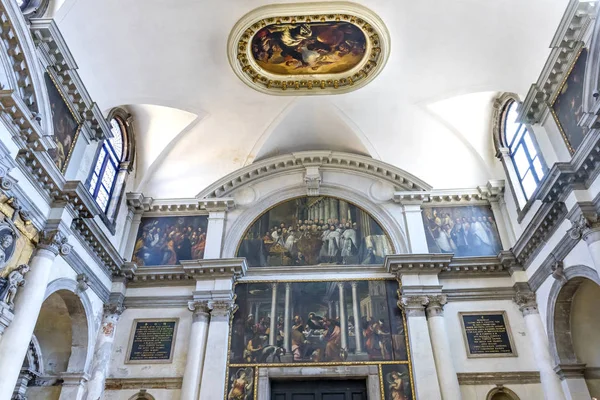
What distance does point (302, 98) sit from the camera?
52.1 feet

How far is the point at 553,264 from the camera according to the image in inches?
479

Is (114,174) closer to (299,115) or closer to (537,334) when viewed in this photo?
(299,115)

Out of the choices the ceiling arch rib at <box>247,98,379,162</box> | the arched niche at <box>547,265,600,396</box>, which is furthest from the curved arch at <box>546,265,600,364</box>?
the ceiling arch rib at <box>247,98,379,162</box>

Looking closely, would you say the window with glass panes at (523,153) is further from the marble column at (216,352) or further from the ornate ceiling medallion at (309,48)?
the marble column at (216,352)

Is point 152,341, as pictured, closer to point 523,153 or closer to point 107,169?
point 107,169

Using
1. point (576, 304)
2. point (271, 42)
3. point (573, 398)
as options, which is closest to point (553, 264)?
point (576, 304)

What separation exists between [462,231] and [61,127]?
1208 cm

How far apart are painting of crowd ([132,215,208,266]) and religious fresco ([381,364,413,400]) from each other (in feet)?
22.1

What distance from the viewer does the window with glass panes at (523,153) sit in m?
13.6

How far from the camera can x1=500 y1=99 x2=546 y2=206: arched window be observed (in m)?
13.6

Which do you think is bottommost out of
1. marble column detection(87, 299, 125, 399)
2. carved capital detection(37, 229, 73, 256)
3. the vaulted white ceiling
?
marble column detection(87, 299, 125, 399)

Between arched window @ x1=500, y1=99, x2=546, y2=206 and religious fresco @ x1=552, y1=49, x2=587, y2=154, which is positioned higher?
arched window @ x1=500, y1=99, x2=546, y2=206

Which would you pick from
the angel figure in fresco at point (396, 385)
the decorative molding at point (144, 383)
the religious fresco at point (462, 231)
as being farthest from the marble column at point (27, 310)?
the religious fresco at point (462, 231)

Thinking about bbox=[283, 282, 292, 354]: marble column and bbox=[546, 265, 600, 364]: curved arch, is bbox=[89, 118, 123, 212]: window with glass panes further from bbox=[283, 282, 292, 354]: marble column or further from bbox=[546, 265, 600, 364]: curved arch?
bbox=[546, 265, 600, 364]: curved arch
